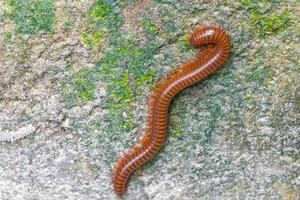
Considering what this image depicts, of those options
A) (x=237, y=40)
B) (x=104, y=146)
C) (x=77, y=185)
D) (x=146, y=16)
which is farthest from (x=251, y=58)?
(x=77, y=185)

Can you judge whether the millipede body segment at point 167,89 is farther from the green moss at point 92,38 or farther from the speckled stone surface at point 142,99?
the green moss at point 92,38

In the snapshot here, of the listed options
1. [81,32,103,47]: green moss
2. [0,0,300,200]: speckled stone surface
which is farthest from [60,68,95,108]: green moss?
[81,32,103,47]: green moss

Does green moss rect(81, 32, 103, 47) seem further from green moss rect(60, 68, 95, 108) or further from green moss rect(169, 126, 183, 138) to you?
green moss rect(169, 126, 183, 138)

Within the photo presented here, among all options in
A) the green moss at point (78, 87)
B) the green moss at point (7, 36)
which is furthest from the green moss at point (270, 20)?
the green moss at point (7, 36)

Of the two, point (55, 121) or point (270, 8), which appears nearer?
point (270, 8)

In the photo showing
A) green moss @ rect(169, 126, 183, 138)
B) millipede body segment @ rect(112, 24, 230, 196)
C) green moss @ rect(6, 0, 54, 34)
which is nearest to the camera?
millipede body segment @ rect(112, 24, 230, 196)

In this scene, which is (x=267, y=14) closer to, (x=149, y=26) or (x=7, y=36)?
(x=149, y=26)

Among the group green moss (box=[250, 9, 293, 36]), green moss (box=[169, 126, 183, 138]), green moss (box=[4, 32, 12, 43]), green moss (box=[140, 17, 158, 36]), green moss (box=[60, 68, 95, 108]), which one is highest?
green moss (box=[250, 9, 293, 36])

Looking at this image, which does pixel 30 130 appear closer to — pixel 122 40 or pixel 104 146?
pixel 104 146
